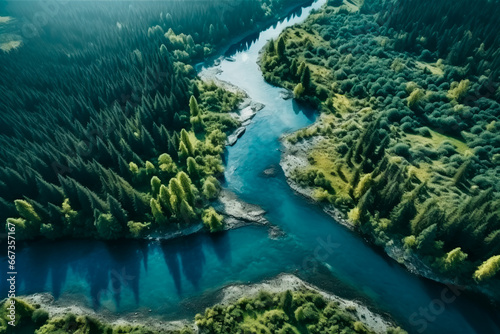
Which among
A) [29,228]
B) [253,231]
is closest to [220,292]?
[253,231]

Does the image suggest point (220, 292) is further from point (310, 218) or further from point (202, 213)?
point (310, 218)

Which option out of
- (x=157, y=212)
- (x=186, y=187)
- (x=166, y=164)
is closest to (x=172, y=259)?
(x=157, y=212)

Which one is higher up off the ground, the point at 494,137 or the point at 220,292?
the point at 494,137

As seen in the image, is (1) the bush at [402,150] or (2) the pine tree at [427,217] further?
(1) the bush at [402,150]

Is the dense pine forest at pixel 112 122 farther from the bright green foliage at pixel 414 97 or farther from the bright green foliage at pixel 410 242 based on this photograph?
the bright green foliage at pixel 414 97

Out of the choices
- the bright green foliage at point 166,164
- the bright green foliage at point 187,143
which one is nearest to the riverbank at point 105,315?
the bright green foliage at point 166,164

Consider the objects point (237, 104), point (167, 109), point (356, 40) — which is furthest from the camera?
point (356, 40)
